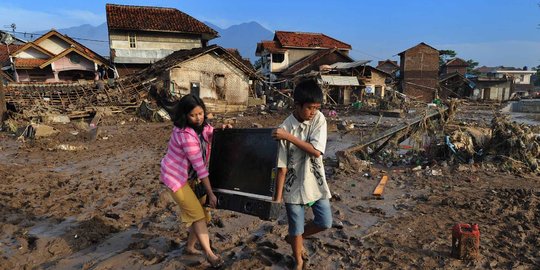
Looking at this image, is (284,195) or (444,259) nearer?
(284,195)

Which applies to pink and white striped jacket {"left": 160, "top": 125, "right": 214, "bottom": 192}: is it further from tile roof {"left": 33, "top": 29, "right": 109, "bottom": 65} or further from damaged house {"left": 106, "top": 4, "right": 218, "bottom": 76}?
tile roof {"left": 33, "top": 29, "right": 109, "bottom": 65}

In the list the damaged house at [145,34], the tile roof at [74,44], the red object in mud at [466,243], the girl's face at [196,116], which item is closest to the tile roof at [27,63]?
the tile roof at [74,44]

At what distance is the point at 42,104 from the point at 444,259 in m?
18.5

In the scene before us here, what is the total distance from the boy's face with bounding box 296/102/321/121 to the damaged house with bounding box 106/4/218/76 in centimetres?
2692

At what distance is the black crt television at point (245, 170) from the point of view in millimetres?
2625

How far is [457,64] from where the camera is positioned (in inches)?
1932

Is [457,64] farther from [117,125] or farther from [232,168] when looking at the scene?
[232,168]

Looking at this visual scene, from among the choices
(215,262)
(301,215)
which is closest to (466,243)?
(301,215)

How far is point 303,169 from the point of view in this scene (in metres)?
2.75

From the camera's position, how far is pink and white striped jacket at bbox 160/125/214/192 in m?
2.87

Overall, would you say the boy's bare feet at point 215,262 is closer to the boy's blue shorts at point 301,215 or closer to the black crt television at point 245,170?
the black crt television at point 245,170

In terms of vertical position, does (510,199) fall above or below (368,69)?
below

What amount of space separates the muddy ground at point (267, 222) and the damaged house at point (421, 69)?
3366 centimetres

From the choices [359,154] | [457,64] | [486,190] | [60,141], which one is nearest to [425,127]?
[359,154]
